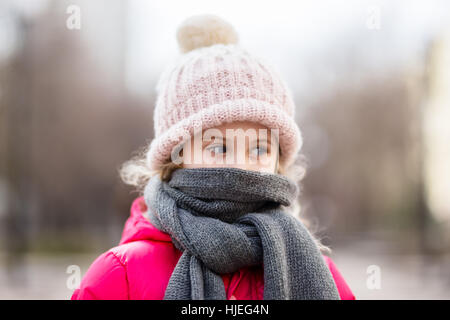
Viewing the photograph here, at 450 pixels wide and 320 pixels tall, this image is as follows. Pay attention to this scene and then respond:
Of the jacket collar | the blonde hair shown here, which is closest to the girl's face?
the blonde hair

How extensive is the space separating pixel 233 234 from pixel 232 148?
0.39m

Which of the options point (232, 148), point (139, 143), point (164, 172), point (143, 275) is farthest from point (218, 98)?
point (139, 143)

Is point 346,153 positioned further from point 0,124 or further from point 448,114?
point 0,124

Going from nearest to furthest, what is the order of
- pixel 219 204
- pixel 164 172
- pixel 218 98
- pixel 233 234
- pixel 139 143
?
1. pixel 233 234
2. pixel 219 204
3. pixel 218 98
4. pixel 164 172
5. pixel 139 143

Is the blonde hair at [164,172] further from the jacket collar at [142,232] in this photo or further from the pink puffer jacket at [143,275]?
the pink puffer jacket at [143,275]

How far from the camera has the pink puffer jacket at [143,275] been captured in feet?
5.78

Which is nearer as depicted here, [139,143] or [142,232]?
[142,232]

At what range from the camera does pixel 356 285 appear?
8133 mm

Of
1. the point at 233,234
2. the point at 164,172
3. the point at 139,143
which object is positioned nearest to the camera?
the point at 233,234

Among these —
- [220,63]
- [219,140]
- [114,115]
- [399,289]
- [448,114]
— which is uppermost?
[114,115]

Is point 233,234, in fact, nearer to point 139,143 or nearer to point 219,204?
point 219,204

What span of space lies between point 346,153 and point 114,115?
38.3ft

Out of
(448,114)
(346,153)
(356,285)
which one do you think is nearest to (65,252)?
(356,285)

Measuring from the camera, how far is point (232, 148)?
192 centimetres
